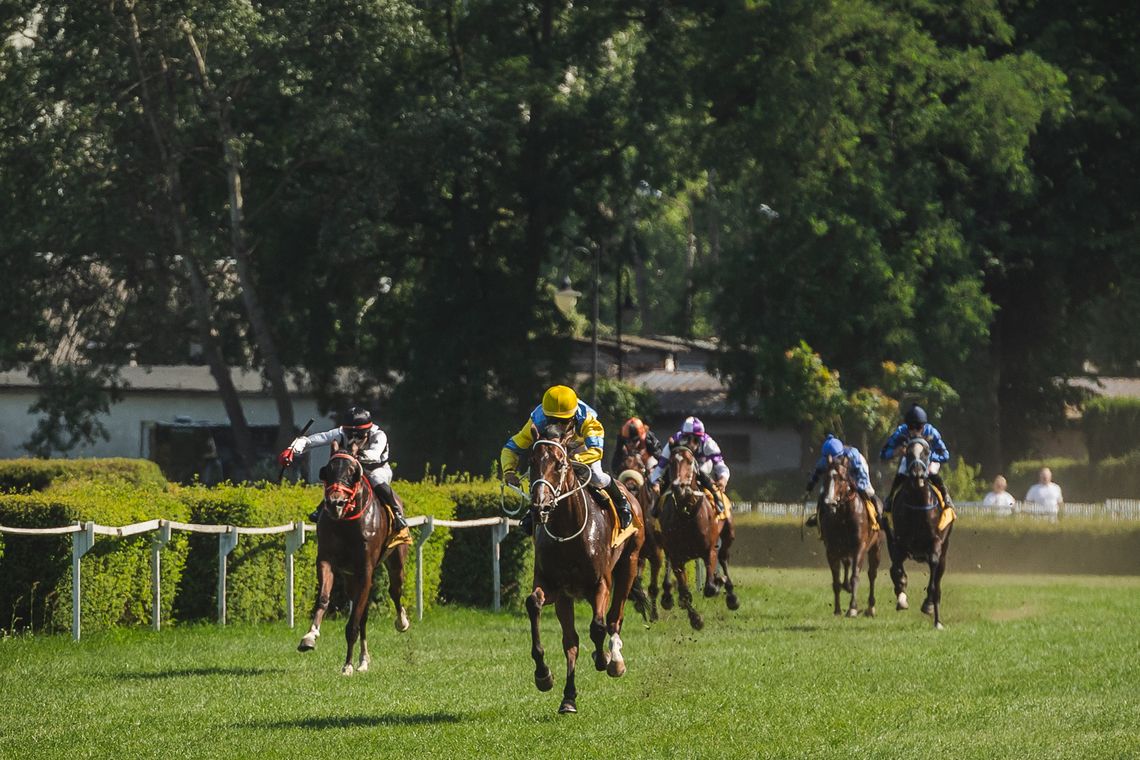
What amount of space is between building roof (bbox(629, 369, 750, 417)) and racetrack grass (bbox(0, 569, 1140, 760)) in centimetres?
3094

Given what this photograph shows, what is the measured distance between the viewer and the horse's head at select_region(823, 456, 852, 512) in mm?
22031

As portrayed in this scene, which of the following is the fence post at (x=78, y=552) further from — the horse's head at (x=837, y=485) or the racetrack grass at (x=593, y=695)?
the horse's head at (x=837, y=485)

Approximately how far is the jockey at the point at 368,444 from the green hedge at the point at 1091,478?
35.9m

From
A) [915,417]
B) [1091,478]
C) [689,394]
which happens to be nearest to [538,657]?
[915,417]

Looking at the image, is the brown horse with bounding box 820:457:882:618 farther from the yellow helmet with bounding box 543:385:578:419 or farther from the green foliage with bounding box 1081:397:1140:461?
the green foliage with bounding box 1081:397:1140:461

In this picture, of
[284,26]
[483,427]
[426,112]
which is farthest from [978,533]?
[284,26]

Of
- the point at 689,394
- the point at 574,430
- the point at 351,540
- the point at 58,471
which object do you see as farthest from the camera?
the point at 689,394

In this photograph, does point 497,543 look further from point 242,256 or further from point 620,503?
point 242,256

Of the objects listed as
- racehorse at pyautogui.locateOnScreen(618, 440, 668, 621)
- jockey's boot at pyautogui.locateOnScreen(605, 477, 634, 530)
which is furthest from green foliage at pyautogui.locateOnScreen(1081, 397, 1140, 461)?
jockey's boot at pyautogui.locateOnScreen(605, 477, 634, 530)

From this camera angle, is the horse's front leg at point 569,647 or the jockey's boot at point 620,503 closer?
the horse's front leg at point 569,647

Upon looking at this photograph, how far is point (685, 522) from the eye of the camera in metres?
19.3

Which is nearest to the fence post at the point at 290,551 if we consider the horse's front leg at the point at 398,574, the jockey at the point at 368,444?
the horse's front leg at the point at 398,574

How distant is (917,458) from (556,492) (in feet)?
32.8

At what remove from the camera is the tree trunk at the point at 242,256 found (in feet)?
121
